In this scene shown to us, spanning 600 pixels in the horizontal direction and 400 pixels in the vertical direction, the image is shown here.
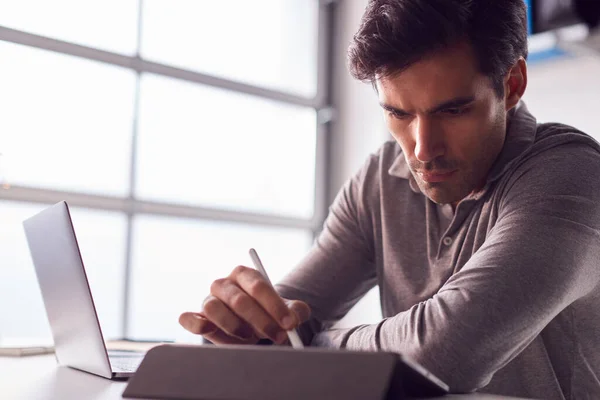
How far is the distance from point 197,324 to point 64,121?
2275mm

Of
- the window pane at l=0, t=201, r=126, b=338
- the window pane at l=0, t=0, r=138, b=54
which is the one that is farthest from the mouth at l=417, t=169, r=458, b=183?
the window pane at l=0, t=0, r=138, b=54

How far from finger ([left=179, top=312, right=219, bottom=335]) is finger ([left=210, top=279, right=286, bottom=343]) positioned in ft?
0.22

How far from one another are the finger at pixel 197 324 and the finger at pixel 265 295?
3.9 inches

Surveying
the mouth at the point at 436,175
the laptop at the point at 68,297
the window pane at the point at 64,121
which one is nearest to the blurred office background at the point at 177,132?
the window pane at the point at 64,121

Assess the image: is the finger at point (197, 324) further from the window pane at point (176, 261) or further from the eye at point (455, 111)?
the window pane at point (176, 261)

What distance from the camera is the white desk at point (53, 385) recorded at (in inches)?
29.8

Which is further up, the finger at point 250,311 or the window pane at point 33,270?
the finger at point 250,311

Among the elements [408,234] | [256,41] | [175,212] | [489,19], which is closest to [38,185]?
[175,212]

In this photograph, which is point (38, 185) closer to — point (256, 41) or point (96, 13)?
point (96, 13)

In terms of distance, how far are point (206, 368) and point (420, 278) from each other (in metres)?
0.81

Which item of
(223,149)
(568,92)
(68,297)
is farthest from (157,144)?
(68,297)

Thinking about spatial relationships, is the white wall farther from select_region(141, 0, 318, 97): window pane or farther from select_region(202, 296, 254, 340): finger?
select_region(202, 296, 254, 340): finger

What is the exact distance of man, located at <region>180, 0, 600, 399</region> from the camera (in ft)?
3.05

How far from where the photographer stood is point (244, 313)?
0.95m
